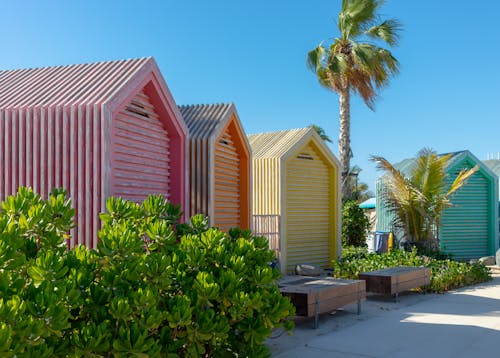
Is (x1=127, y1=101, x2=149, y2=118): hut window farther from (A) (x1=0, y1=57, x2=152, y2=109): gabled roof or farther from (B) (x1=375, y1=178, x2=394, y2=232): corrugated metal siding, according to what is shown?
(B) (x1=375, y1=178, x2=394, y2=232): corrugated metal siding

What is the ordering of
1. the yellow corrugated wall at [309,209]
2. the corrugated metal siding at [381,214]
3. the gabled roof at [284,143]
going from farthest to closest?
the corrugated metal siding at [381,214] → the yellow corrugated wall at [309,209] → the gabled roof at [284,143]

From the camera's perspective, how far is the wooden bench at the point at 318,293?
318 inches

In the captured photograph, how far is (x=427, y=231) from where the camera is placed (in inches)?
639

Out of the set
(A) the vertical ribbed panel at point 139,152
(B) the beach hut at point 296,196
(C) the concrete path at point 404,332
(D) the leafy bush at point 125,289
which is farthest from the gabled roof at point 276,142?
(D) the leafy bush at point 125,289

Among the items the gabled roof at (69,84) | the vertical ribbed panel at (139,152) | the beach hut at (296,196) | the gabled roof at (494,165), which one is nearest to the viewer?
the gabled roof at (69,84)

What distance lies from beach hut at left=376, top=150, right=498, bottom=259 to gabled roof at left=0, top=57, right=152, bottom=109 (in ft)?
39.7

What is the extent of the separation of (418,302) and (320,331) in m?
3.71

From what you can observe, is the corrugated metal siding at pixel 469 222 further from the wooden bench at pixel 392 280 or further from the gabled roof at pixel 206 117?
the gabled roof at pixel 206 117

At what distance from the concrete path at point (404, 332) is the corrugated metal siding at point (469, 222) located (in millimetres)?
7467

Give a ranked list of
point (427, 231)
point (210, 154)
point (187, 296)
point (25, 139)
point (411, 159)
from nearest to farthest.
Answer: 1. point (187, 296)
2. point (25, 139)
3. point (210, 154)
4. point (427, 231)
5. point (411, 159)

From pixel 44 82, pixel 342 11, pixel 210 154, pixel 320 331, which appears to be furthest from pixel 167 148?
pixel 342 11

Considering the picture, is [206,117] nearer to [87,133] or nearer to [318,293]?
[87,133]

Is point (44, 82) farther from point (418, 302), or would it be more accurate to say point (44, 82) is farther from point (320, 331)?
point (418, 302)

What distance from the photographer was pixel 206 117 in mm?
11016
